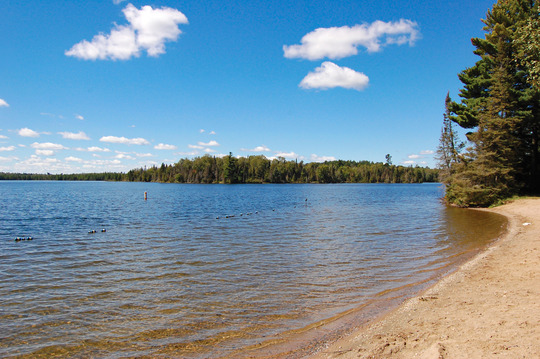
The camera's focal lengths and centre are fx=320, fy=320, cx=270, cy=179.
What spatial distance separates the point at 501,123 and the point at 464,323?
36932 millimetres

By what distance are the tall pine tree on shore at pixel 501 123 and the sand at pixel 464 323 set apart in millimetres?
30595


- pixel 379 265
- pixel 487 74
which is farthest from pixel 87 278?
pixel 487 74

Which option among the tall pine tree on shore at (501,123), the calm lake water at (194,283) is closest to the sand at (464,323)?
the calm lake water at (194,283)

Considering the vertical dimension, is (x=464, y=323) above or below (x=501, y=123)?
below

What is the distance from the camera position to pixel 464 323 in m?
7.11

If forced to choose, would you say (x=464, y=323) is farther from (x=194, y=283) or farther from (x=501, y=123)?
(x=501, y=123)

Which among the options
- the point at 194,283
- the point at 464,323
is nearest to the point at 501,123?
the point at 464,323

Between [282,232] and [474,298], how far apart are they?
16094 mm

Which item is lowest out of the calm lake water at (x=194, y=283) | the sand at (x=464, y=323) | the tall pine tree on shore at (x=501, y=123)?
the calm lake water at (x=194, y=283)

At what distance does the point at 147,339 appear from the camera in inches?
303

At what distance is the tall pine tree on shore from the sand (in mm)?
30595

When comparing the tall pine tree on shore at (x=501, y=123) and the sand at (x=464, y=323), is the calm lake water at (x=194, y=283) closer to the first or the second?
the sand at (x=464, y=323)

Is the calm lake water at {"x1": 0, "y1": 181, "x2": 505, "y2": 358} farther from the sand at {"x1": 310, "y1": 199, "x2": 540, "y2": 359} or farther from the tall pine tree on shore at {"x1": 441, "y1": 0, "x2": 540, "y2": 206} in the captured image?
the tall pine tree on shore at {"x1": 441, "y1": 0, "x2": 540, "y2": 206}

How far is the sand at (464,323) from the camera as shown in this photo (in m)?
5.81
